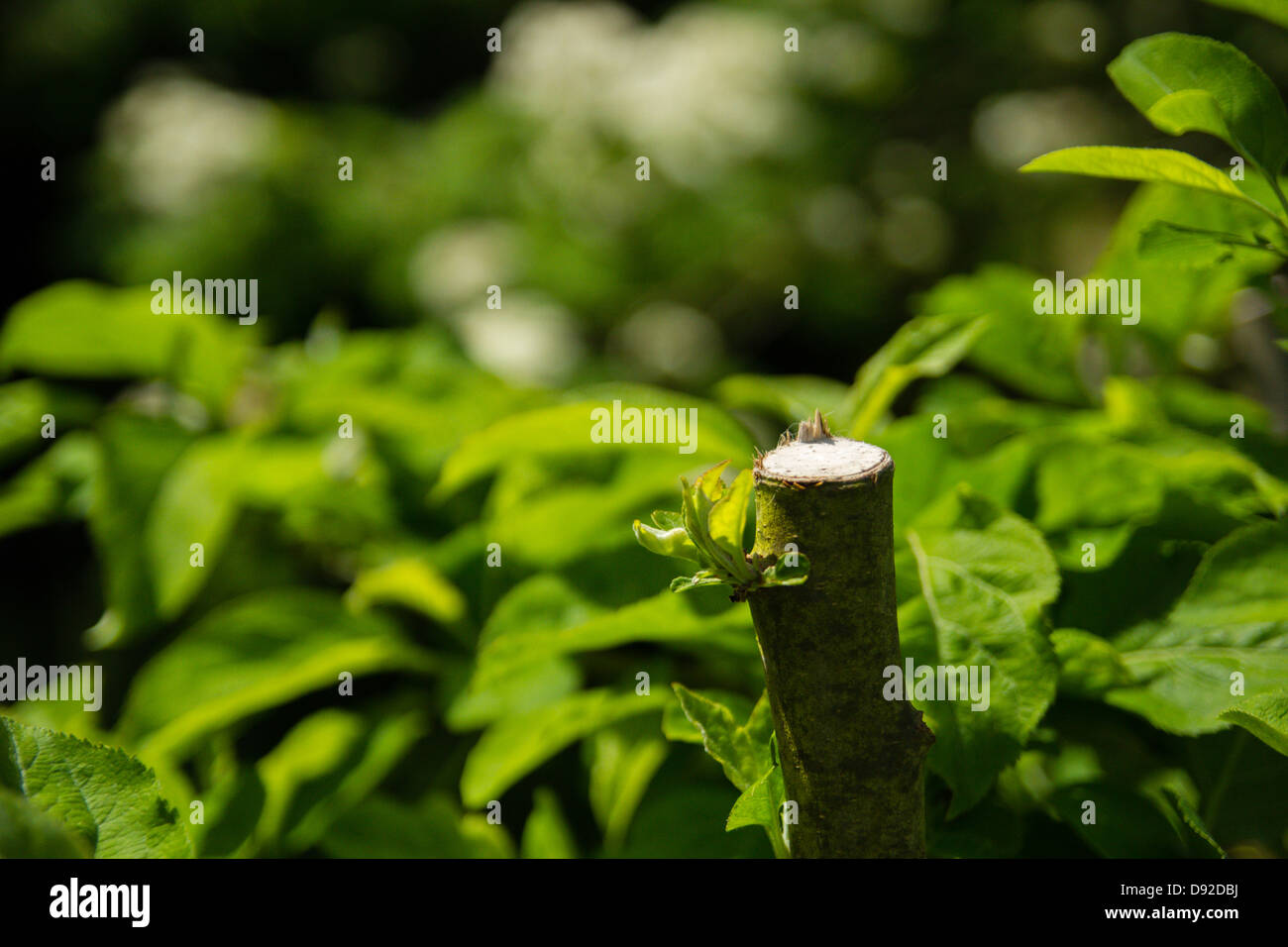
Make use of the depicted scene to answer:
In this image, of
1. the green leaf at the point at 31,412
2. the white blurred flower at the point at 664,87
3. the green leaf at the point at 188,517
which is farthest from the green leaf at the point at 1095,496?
the white blurred flower at the point at 664,87

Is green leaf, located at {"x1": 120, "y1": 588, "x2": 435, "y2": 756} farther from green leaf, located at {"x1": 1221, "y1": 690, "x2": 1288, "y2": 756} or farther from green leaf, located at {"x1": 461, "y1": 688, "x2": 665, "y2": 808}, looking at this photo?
green leaf, located at {"x1": 1221, "y1": 690, "x2": 1288, "y2": 756}

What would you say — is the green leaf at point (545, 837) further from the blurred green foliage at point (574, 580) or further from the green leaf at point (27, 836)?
the green leaf at point (27, 836)

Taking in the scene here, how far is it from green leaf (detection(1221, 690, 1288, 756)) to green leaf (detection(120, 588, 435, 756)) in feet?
1.50

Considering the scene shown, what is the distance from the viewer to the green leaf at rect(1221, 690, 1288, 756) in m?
0.34

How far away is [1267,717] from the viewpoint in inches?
13.6

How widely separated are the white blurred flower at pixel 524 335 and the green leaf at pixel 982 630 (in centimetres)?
156

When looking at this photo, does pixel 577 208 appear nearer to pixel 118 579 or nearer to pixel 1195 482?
pixel 118 579

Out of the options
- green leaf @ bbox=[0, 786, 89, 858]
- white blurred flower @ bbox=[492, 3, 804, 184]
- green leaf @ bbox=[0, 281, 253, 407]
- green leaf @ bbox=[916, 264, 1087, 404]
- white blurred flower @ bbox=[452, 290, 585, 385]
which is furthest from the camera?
white blurred flower @ bbox=[492, 3, 804, 184]

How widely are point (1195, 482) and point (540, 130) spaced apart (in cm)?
211

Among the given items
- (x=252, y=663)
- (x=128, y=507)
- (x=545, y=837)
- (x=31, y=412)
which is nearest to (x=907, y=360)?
(x=545, y=837)

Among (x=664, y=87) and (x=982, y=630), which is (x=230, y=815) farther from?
(x=664, y=87)

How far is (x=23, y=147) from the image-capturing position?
3.29m

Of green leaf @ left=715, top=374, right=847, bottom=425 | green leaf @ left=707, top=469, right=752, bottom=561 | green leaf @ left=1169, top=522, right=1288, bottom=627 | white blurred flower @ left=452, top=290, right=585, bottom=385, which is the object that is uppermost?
white blurred flower @ left=452, top=290, right=585, bottom=385

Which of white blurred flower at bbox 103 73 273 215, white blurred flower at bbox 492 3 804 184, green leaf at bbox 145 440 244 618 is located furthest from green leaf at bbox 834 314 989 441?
white blurred flower at bbox 103 73 273 215
